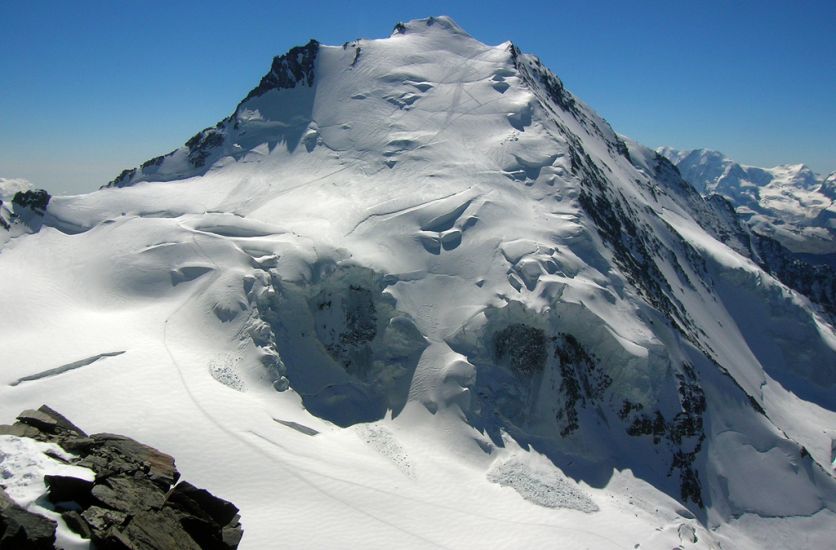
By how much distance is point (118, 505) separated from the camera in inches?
640

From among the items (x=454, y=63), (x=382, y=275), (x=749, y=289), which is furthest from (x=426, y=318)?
(x=749, y=289)

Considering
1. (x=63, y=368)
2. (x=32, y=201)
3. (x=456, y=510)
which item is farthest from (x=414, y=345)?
(x=32, y=201)

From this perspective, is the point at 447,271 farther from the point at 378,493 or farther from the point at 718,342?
the point at 718,342

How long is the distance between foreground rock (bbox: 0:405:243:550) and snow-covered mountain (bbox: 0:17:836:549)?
7.72 m

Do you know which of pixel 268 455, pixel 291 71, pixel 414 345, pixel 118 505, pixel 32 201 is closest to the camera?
pixel 118 505

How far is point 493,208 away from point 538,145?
1212cm

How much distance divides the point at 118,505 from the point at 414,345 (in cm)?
2724

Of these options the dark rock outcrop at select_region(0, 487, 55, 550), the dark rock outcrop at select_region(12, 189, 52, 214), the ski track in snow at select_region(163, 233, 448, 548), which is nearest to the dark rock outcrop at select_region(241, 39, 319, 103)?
the dark rock outcrop at select_region(12, 189, 52, 214)

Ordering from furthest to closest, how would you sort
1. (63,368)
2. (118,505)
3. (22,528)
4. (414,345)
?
(414,345) < (63,368) < (118,505) < (22,528)

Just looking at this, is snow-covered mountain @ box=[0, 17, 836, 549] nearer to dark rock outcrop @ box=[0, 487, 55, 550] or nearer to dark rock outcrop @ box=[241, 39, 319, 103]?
dark rock outcrop @ box=[241, 39, 319, 103]

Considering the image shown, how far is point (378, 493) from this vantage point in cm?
3088

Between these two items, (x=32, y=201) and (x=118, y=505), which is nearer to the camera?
(x=118, y=505)

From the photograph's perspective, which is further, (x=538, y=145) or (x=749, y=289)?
(x=749, y=289)

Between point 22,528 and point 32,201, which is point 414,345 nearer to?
point 22,528
